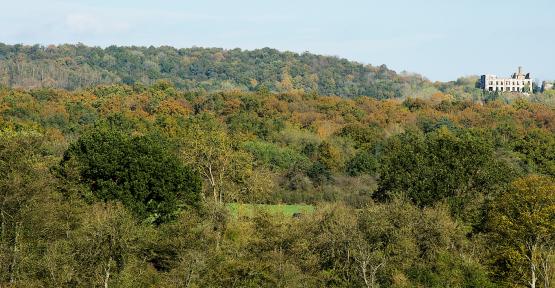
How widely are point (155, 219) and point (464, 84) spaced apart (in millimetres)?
154741

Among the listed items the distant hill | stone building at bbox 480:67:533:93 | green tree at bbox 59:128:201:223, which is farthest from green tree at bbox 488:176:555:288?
stone building at bbox 480:67:533:93

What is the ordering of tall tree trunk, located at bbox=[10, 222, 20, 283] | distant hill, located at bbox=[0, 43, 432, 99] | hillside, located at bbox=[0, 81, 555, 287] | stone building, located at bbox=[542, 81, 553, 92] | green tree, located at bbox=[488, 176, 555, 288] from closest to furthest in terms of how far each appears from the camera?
tall tree trunk, located at bbox=[10, 222, 20, 283], hillside, located at bbox=[0, 81, 555, 287], green tree, located at bbox=[488, 176, 555, 288], distant hill, located at bbox=[0, 43, 432, 99], stone building, located at bbox=[542, 81, 553, 92]

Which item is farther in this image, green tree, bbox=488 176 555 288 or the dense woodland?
green tree, bbox=488 176 555 288

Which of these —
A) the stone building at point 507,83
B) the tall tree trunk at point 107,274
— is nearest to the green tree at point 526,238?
the tall tree trunk at point 107,274

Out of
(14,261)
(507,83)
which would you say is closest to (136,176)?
(14,261)

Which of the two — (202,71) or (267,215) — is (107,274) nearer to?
(267,215)

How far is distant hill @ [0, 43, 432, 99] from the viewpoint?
16050 cm

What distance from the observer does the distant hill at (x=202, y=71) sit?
160 m

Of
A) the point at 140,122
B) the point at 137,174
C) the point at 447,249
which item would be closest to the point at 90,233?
the point at 137,174

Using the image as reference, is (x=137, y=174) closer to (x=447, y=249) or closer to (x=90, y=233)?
(x=90, y=233)

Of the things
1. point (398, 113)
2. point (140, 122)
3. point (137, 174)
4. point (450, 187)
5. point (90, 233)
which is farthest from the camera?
point (398, 113)

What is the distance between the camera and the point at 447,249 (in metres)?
35.4

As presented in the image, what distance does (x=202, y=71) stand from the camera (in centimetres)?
18325

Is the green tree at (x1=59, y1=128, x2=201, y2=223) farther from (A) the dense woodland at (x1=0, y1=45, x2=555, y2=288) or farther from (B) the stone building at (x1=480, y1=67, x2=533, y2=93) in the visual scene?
(B) the stone building at (x1=480, y1=67, x2=533, y2=93)
